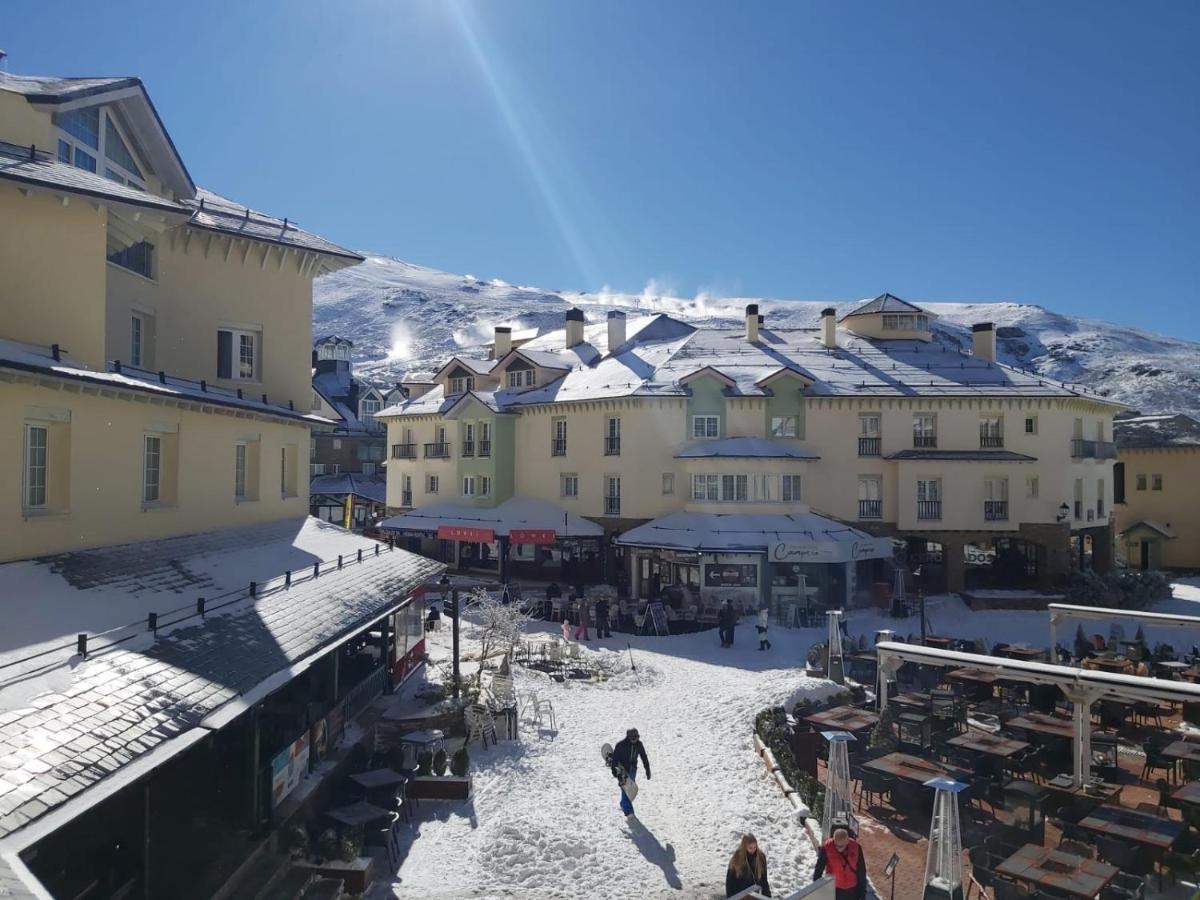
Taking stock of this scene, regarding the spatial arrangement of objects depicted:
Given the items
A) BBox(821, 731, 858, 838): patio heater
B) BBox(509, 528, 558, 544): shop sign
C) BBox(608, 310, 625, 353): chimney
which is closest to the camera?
BBox(821, 731, 858, 838): patio heater

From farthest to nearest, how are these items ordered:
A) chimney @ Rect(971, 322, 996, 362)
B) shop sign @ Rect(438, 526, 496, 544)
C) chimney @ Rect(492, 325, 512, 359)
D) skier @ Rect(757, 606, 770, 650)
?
chimney @ Rect(492, 325, 512, 359), chimney @ Rect(971, 322, 996, 362), shop sign @ Rect(438, 526, 496, 544), skier @ Rect(757, 606, 770, 650)

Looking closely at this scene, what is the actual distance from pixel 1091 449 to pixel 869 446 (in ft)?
34.1

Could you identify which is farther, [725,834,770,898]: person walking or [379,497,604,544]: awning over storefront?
[379,497,604,544]: awning over storefront

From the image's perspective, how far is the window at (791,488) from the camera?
116 ft

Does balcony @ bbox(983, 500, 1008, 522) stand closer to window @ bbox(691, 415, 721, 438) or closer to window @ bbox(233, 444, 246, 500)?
window @ bbox(691, 415, 721, 438)

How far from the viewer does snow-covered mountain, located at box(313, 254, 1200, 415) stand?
8431 cm

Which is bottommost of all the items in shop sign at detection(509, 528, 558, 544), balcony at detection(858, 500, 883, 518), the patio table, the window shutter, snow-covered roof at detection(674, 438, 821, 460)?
the patio table

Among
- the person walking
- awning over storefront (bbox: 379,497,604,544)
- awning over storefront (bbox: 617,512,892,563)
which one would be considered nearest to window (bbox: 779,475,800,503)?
awning over storefront (bbox: 617,512,892,563)

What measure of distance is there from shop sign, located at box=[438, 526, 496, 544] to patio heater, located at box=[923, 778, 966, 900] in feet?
91.9

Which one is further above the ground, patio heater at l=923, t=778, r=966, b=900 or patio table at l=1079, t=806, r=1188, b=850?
patio heater at l=923, t=778, r=966, b=900

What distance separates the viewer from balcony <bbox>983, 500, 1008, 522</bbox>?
36719 mm

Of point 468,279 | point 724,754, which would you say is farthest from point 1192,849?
point 468,279

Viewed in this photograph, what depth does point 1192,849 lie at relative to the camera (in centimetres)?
1227

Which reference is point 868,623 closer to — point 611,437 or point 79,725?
point 611,437
